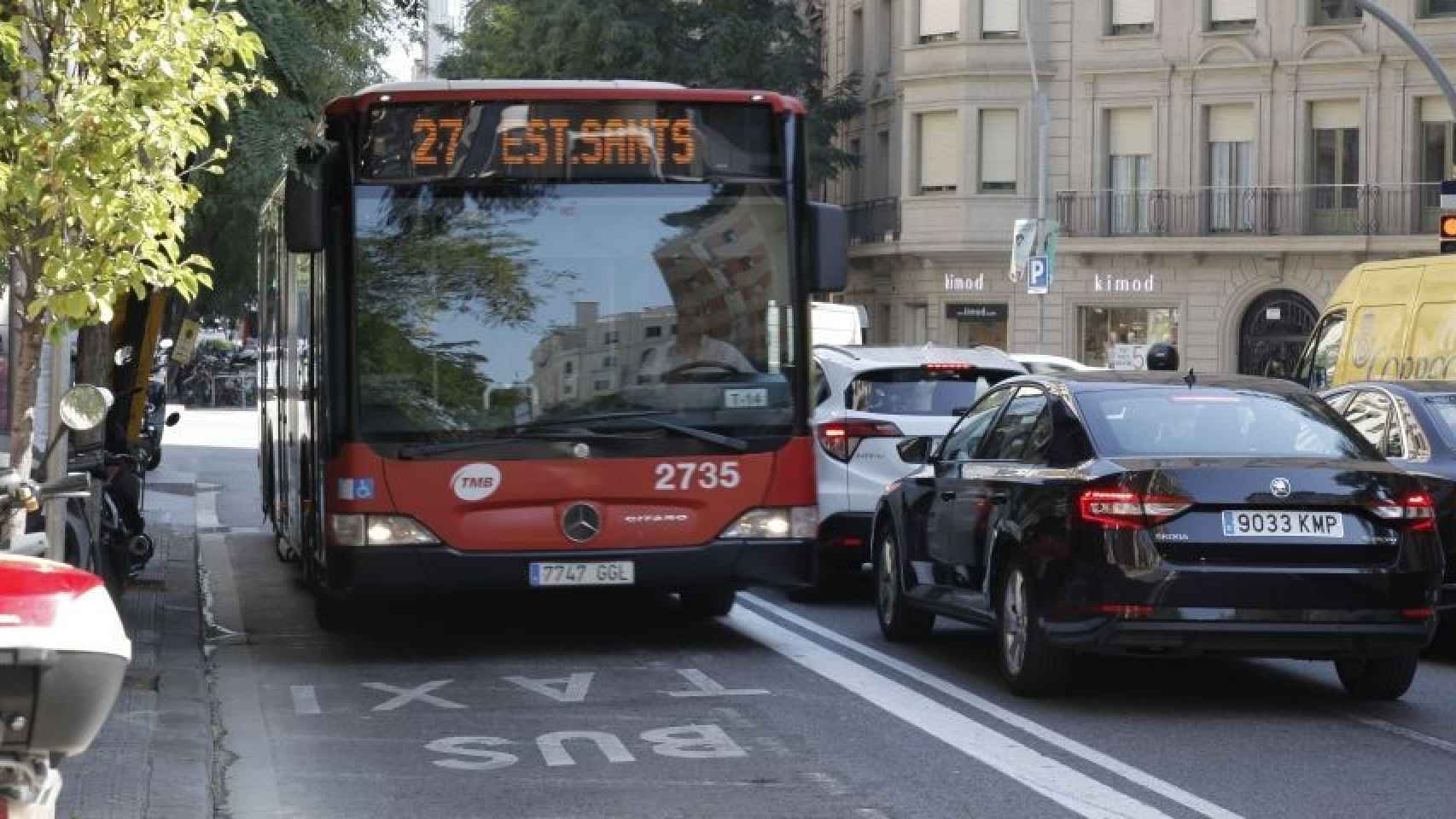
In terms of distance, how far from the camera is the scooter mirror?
7602 mm

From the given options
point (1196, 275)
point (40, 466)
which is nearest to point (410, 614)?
point (40, 466)

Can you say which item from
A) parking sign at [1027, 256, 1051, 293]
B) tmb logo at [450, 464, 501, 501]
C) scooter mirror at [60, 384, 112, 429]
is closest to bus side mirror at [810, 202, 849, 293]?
tmb logo at [450, 464, 501, 501]

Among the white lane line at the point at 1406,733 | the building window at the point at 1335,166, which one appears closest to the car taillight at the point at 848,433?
the white lane line at the point at 1406,733

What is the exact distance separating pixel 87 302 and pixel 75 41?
1.16 metres

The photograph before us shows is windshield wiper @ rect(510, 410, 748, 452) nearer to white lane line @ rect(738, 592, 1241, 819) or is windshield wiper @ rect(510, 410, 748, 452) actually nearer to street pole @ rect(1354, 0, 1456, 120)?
white lane line @ rect(738, 592, 1241, 819)

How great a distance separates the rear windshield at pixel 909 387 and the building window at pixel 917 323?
38311 mm

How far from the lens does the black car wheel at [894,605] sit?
44.6 ft

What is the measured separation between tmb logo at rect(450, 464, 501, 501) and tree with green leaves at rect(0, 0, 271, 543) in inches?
111

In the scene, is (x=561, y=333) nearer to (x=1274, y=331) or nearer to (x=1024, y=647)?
(x=1024, y=647)

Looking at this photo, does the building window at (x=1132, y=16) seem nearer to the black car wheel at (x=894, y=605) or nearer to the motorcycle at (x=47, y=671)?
the black car wheel at (x=894, y=605)

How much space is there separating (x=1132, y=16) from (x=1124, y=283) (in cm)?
543

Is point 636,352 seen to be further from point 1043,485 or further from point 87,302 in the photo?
point 87,302

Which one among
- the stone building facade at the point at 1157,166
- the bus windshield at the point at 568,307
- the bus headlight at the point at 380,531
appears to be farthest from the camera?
the stone building facade at the point at 1157,166

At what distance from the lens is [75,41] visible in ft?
31.7
